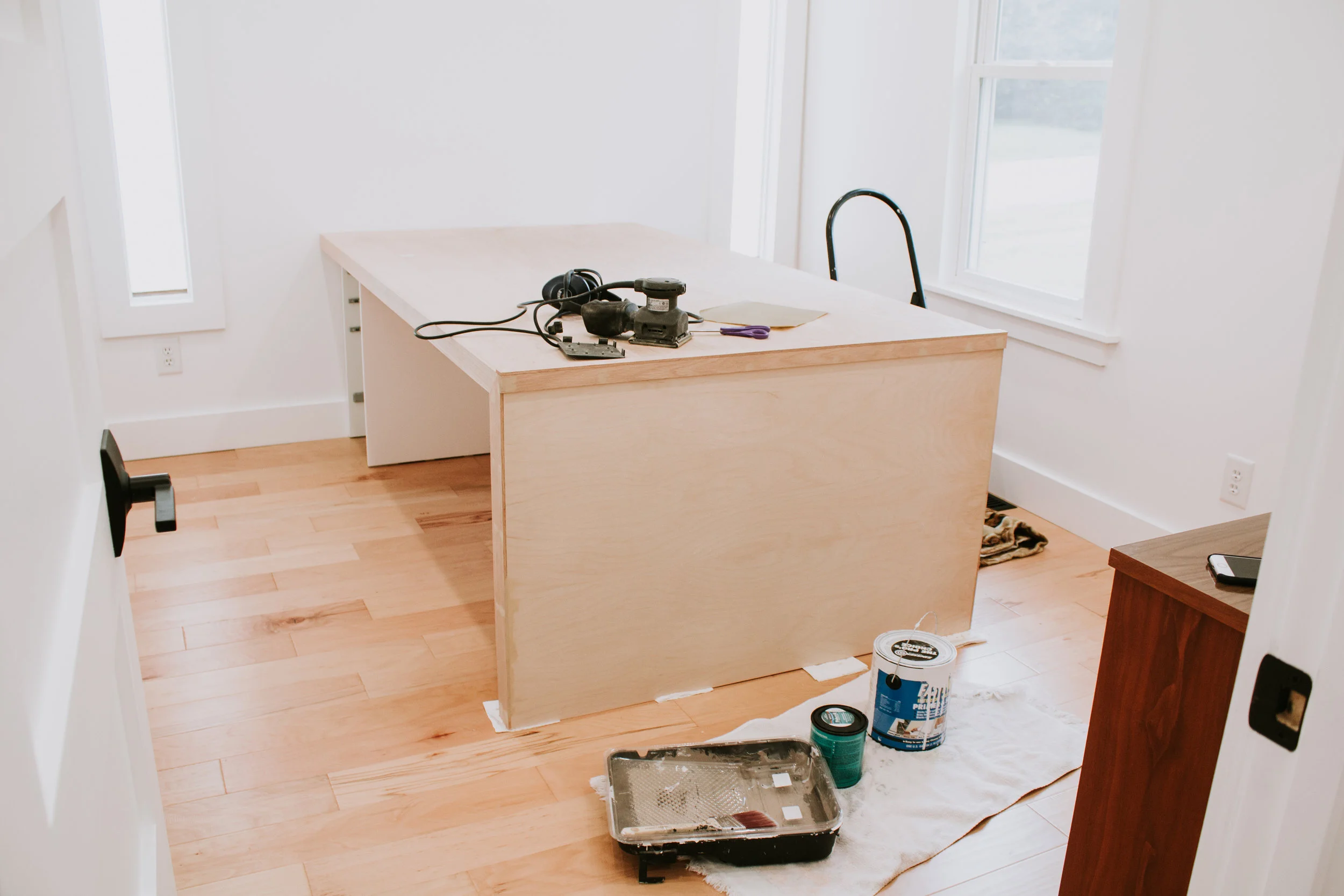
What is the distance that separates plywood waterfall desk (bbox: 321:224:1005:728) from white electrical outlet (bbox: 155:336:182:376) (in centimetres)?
114

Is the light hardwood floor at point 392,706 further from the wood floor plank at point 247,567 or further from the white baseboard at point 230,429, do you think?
the white baseboard at point 230,429

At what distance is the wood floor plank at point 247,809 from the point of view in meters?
1.76

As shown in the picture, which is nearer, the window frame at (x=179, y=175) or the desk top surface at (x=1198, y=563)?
the desk top surface at (x=1198, y=563)

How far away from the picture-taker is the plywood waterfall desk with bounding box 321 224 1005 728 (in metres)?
1.94

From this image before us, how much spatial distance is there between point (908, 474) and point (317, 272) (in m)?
2.10

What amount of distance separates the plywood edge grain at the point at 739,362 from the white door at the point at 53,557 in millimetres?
1034

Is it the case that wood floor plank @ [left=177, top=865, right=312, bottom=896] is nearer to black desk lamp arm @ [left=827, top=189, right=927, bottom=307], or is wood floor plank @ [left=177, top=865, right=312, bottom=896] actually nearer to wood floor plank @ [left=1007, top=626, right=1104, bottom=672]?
wood floor plank @ [left=1007, top=626, right=1104, bottom=672]

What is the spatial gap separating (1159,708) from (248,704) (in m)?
1.65

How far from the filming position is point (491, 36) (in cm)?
349

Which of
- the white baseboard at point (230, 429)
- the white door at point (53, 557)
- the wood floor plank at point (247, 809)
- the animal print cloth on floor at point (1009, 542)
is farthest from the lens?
the white baseboard at point (230, 429)

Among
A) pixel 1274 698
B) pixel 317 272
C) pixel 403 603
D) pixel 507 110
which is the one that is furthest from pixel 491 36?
pixel 1274 698

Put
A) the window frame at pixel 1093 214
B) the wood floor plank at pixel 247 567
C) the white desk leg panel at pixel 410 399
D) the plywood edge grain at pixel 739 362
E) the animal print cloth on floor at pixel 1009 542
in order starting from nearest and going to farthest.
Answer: the plywood edge grain at pixel 739 362 → the wood floor plank at pixel 247 567 → the window frame at pixel 1093 214 → the animal print cloth on floor at pixel 1009 542 → the white desk leg panel at pixel 410 399

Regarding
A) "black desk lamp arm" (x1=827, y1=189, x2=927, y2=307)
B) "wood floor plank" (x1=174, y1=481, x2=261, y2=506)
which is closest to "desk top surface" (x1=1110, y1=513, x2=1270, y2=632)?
"black desk lamp arm" (x1=827, y1=189, x2=927, y2=307)

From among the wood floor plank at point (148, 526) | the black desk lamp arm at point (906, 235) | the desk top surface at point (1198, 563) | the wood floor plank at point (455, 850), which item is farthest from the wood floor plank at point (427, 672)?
the black desk lamp arm at point (906, 235)
